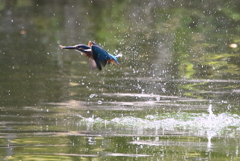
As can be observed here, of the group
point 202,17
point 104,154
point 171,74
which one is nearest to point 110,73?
point 171,74

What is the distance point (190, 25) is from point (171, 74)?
13.6 feet

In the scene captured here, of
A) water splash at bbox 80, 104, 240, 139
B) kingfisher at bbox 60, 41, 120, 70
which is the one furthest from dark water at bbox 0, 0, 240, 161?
kingfisher at bbox 60, 41, 120, 70

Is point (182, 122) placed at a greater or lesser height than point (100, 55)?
lesser

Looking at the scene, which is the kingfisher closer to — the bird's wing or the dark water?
the bird's wing

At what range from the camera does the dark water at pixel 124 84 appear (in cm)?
583

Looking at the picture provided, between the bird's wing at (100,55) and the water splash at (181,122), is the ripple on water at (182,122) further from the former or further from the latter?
the bird's wing at (100,55)

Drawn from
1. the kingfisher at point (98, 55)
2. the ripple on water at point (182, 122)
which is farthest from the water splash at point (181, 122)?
the kingfisher at point (98, 55)

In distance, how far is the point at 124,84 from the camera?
28.9 feet

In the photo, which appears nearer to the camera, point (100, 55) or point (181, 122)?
point (100, 55)

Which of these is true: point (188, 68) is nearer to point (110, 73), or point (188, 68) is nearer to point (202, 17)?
point (110, 73)

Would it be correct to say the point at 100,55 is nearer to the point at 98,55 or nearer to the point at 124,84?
the point at 98,55

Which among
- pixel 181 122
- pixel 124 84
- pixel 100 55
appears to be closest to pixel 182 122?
pixel 181 122

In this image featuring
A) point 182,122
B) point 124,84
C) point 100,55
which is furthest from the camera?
point 124,84

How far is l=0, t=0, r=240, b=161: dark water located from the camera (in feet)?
19.1
